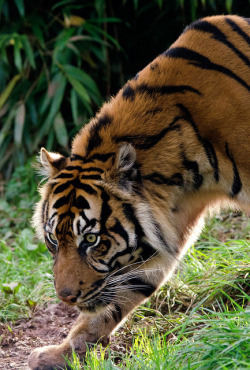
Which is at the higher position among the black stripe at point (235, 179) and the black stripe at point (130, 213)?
the black stripe at point (235, 179)

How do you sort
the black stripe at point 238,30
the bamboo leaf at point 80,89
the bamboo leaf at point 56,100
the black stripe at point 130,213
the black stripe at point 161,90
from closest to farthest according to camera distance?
the black stripe at point 130,213 < the black stripe at point 161,90 < the black stripe at point 238,30 < the bamboo leaf at point 80,89 < the bamboo leaf at point 56,100

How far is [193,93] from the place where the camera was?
147 inches

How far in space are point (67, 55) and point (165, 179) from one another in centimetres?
425

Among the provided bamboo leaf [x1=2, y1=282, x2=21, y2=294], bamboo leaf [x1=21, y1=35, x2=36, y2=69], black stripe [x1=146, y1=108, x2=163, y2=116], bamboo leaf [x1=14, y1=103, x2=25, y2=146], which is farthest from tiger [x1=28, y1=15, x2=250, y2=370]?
bamboo leaf [x1=14, y1=103, x2=25, y2=146]

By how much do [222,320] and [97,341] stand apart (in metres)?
1.08

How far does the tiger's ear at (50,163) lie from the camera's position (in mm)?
3756

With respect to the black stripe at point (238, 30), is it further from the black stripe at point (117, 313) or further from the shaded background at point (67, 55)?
the shaded background at point (67, 55)

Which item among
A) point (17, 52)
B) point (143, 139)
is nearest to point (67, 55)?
point (17, 52)

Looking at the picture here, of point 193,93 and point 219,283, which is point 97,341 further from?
point 193,93

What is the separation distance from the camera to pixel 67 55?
751 cm

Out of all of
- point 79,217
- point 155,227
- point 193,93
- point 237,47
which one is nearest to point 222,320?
point 155,227

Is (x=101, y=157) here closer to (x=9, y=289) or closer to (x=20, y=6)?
(x=9, y=289)

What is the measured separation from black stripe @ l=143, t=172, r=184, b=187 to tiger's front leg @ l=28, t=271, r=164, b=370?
66cm

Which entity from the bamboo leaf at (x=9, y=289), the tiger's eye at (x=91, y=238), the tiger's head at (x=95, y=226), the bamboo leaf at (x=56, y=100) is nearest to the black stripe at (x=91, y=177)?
the tiger's head at (x=95, y=226)
